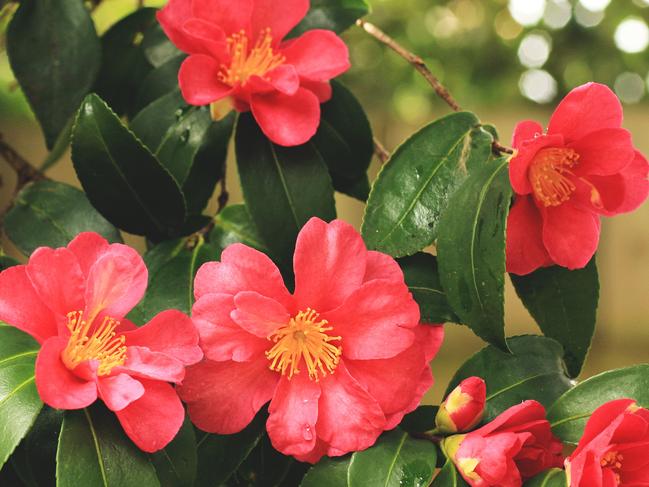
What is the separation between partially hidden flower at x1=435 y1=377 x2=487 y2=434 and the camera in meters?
0.54

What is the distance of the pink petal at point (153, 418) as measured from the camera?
0.49m

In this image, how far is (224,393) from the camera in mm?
535

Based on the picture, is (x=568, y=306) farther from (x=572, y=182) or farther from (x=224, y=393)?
(x=224, y=393)

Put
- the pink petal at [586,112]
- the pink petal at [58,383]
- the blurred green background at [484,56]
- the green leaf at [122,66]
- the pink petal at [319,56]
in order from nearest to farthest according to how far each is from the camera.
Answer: the pink petal at [58,383]
the pink petal at [586,112]
the pink petal at [319,56]
the green leaf at [122,66]
the blurred green background at [484,56]

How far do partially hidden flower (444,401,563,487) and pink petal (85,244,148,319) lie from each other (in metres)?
0.21

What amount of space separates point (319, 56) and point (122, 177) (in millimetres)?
172

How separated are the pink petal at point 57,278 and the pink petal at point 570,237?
0.30m

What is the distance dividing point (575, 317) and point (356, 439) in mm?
192

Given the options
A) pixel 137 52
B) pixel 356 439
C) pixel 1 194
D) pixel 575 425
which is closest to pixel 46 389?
pixel 356 439

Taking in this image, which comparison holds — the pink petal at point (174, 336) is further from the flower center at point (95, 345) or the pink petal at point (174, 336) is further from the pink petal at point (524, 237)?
the pink petal at point (524, 237)

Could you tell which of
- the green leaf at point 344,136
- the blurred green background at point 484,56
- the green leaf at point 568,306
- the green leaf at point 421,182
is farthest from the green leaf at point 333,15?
the blurred green background at point 484,56

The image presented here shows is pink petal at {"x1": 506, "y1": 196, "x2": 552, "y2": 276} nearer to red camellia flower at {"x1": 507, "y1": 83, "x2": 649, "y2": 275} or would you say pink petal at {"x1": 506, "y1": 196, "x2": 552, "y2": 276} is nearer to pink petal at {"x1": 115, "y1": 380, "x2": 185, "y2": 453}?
red camellia flower at {"x1": 507, "y1": 83, "x2": 649, "y2": 275}

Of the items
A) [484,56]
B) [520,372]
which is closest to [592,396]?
[520,372]

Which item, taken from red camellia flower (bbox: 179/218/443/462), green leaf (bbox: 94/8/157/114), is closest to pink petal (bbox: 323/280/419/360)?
red camellia flower (bbox: 179/218/443/462)
